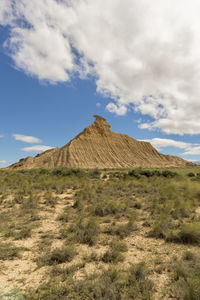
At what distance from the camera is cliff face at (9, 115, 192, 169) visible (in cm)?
6712

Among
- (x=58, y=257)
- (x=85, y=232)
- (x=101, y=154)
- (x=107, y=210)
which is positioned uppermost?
(x=101, y=154)

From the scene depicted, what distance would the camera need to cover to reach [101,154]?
7394 cm

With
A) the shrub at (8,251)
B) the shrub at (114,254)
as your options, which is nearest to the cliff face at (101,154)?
the shrub at (8,251)

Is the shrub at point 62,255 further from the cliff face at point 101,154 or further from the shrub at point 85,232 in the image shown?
the cliff face at point 101,154

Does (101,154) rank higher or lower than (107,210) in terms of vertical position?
higher

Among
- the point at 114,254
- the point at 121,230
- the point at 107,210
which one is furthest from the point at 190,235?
the point at 107,210

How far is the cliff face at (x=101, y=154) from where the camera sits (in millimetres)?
67125

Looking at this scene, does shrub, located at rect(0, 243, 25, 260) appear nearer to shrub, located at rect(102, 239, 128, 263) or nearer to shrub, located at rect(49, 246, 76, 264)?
shrub, located at rect(49, 246, 76, 264)

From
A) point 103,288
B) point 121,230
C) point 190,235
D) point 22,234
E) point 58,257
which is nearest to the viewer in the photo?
point 103,288

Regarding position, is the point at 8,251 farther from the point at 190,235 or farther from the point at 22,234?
the point at 190,235

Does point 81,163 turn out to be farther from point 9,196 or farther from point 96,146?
point 9,196

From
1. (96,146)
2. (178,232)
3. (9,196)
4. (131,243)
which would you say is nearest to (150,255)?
(131,243)

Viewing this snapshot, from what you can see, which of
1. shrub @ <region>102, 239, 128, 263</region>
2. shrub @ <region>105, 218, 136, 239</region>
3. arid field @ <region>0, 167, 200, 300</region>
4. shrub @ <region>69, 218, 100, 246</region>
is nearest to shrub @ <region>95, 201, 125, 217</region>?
arid field @ <region>0, 167, 200, 300</region>

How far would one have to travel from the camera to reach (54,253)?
510cm
